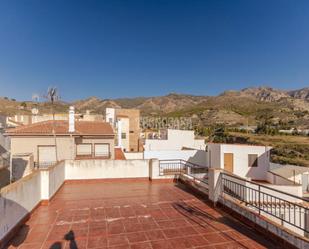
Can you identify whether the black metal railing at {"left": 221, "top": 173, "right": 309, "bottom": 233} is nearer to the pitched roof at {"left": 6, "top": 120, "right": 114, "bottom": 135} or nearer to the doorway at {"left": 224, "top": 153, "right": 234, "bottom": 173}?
the pitched roof at {"left": 6, "top": 120, "right": 114, "bottom": 135}

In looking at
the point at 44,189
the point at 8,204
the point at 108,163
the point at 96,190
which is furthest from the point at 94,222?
the point at 108,163

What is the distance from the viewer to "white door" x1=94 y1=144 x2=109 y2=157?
15.3 metres

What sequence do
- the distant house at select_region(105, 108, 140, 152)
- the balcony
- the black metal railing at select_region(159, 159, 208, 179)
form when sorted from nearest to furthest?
the balcony < the black metal railing at select_region(159, 159, 208, 179) < the distant house at select_region(105, 108, 140, 152)

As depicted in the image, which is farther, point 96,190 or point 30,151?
point 30,151

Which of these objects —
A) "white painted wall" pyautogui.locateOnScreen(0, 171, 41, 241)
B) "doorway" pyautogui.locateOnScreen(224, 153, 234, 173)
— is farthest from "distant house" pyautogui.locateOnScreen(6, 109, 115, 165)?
"doorway" pyautogui.locateOnScreen(224, 153, 234, 173)

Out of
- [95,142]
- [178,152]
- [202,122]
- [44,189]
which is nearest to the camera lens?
[44,189]

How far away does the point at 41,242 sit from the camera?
4.27 metres

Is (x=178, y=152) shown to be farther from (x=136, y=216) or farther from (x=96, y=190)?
(x=136, y=216)

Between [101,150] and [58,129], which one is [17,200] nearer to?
[101,150]

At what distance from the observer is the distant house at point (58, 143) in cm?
1362

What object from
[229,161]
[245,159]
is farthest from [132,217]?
[245,159]

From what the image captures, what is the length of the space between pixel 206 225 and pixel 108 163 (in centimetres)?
621

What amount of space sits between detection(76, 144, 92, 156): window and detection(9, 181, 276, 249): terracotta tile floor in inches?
289

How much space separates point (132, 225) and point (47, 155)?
10802 mm
